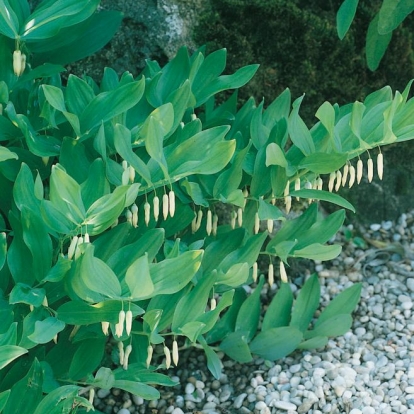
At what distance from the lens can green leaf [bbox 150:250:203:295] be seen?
2.00 meters

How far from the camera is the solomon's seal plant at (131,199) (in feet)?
6.64

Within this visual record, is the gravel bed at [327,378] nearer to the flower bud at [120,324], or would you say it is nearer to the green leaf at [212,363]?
the green leaf at [212,363]

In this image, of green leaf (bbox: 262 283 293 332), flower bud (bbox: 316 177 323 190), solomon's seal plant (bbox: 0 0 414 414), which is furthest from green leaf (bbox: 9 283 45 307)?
green leaf (bbox: 262 283 293 332)

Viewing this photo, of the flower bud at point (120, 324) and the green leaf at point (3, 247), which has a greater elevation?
the green leaf at point (3, 247)

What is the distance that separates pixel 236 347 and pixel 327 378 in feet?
0.98

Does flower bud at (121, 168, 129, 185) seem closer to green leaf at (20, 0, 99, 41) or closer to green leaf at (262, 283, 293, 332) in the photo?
green leaf at (20, 0, 99, 41)

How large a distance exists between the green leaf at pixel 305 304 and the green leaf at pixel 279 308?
28mm

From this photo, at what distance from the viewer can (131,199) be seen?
6.77 ft

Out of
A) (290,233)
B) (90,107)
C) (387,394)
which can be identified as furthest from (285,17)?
(387,394)

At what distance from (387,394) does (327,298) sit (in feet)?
1.78

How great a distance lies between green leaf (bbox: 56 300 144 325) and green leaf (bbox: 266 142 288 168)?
19.9 inches

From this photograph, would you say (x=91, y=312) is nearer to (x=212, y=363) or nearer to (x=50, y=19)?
(x=212, y=363)

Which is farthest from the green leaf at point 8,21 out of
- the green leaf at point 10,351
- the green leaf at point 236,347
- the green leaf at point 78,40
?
the green leaf at point 236,347

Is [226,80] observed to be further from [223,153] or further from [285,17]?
[285,17]
